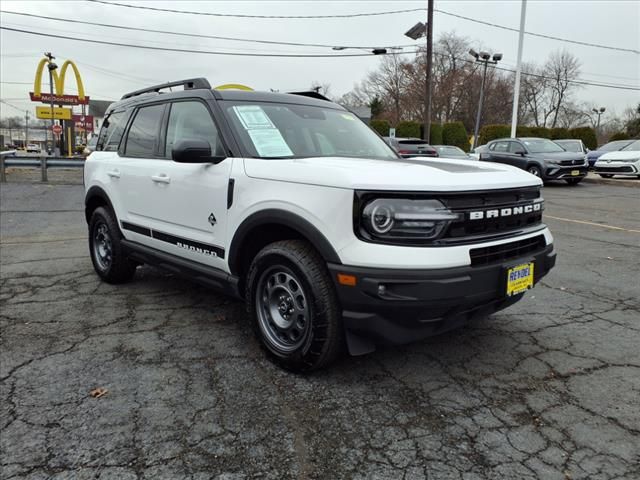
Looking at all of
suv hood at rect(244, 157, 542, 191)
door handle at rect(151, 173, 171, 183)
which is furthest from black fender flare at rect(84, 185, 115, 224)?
suv hood at rect(244, 157, 542, 191)

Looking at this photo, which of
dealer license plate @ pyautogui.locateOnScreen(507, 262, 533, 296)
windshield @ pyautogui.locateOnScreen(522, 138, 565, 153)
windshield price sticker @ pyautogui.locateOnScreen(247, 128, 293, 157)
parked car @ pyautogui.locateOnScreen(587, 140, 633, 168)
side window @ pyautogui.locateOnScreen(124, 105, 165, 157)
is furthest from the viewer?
parked car @ pyautogui.locateOnScreen(587, 140, 633, 168)

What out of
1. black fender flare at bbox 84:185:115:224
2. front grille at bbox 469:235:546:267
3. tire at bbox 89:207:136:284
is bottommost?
tire at bbox 89:207:136:284

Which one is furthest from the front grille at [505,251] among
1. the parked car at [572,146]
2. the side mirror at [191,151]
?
the parked car at [572,146]

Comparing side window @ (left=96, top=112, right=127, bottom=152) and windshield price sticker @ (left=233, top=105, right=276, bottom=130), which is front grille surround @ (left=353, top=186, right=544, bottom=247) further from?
side window @ (left=96, top=112, right=127, bottom=152)

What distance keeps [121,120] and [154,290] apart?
1.73m

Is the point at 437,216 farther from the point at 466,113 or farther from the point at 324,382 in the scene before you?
the point at 466,113

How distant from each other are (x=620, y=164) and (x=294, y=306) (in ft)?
58.9

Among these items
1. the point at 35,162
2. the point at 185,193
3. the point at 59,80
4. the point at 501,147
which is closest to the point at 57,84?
the point at 59,80

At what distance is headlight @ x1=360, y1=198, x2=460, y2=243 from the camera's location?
2.54 meters

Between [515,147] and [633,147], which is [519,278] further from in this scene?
[633,147]

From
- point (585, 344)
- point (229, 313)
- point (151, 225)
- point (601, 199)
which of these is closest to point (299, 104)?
point (151, 225)

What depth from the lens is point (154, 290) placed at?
4.90 meters

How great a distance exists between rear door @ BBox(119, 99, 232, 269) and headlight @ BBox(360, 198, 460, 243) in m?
1.18

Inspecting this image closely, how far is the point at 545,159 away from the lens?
15.4 meters
